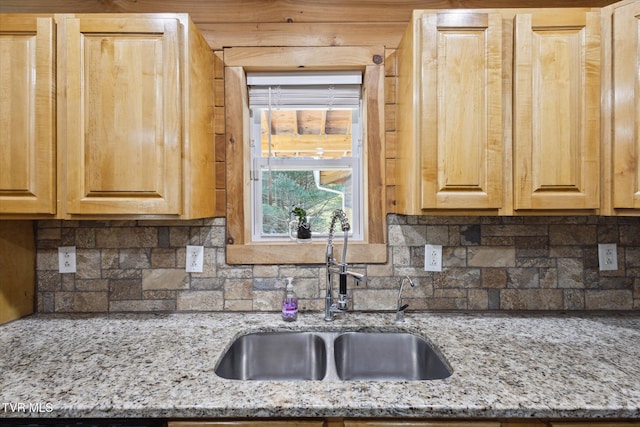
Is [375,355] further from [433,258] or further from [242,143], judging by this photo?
[242,143]

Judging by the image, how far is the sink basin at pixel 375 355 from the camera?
146 cm

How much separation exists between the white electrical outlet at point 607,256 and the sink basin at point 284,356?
1.44m

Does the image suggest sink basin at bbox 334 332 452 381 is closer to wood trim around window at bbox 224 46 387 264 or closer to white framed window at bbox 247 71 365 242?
wood trim around window at bbox 224 46 387 264

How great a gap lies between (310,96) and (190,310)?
4.16 feet

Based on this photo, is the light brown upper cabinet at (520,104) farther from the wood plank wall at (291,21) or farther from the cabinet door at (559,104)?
the wood plank wall at (291,21)

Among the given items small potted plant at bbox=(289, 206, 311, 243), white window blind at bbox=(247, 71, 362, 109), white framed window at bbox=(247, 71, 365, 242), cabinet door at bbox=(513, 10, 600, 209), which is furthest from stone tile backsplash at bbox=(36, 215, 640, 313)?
white window blind at bbox=(247, 71, 362, 109)

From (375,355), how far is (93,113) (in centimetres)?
155

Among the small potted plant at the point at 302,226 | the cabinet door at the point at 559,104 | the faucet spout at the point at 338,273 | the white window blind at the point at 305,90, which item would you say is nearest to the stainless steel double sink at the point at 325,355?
the faucet spout at the point at 338,273

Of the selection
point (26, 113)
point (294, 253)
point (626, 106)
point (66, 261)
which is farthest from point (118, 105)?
point (626, 106)

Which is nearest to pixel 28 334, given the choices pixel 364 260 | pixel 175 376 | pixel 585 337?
pixel 175 376

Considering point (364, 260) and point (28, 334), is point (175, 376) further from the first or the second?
point (364, 260)

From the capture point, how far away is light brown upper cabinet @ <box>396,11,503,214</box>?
1.33 m

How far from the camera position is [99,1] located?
1.68m

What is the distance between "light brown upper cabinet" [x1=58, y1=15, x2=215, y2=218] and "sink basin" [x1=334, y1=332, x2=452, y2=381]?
949 mm
